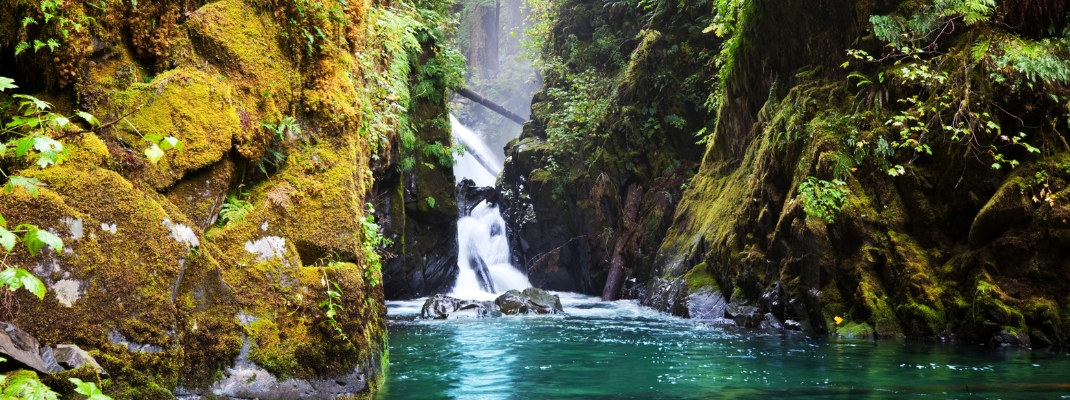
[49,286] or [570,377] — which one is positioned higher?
[49,286]

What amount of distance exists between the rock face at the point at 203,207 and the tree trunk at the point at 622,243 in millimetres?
12103

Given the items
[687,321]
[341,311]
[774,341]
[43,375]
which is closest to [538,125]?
[687,321]

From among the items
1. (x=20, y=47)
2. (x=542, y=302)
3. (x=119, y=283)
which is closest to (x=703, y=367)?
(x=119, y=283)

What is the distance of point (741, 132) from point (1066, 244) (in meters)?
7.39

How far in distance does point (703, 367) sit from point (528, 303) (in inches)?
321

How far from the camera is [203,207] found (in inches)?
206

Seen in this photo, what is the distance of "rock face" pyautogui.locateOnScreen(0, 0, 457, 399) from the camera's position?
438cm

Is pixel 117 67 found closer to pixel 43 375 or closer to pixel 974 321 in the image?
pixel 43 375

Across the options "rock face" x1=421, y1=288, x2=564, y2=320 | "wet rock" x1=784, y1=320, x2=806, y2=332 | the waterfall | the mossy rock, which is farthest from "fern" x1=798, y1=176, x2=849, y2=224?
the waterfall

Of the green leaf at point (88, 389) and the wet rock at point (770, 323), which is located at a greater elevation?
the green leaf at point (88, 389)

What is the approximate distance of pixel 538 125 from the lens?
25.0 m

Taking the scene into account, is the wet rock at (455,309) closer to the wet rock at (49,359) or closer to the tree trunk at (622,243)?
the tree trunk at (622,243)

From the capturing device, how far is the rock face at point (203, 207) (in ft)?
14.4

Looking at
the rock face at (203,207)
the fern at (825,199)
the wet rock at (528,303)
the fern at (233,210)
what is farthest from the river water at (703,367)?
the wet rock at (528,303)
